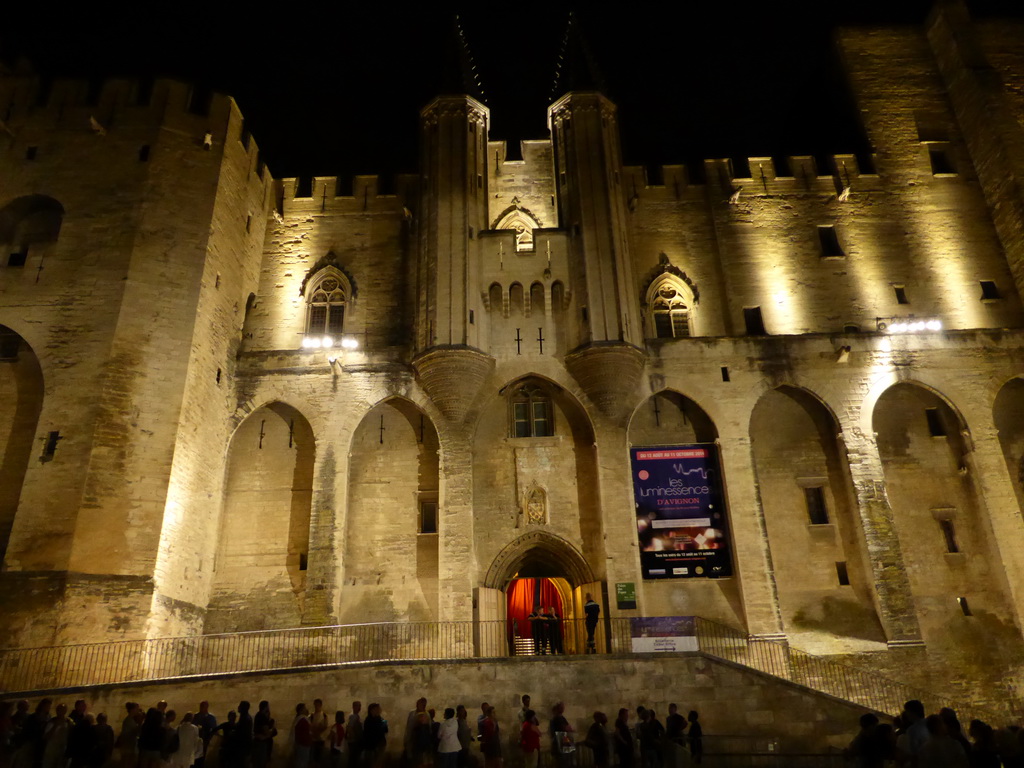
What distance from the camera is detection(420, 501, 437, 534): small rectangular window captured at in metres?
19.7

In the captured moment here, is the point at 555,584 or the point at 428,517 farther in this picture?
the point at 555,584

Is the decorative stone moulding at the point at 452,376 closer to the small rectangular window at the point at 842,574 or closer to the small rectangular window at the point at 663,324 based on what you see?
the small rectangular window at the point at 663,324

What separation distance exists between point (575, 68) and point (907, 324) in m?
13.0

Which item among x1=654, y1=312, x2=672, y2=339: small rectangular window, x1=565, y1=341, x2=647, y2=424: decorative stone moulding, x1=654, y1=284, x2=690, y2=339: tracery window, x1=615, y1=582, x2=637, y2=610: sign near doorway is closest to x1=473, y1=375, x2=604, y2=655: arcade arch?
x1=565, y1=341, x2=647, y2=424: decorative stone moulding

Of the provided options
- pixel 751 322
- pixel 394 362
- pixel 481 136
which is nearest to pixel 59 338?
pixel 394 362

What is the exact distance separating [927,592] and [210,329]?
19.4 m

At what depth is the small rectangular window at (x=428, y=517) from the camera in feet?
64.5

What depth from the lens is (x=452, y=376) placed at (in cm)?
1930

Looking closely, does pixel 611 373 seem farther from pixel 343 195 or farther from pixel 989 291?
pixel 989 291

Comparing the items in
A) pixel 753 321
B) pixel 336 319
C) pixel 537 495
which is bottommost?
pixel 537 495

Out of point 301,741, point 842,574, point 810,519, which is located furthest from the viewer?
point 810,519

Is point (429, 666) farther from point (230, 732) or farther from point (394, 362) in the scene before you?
point (394, 362)

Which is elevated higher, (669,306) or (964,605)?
(669,306)

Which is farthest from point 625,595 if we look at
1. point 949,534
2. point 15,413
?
point 15,413
